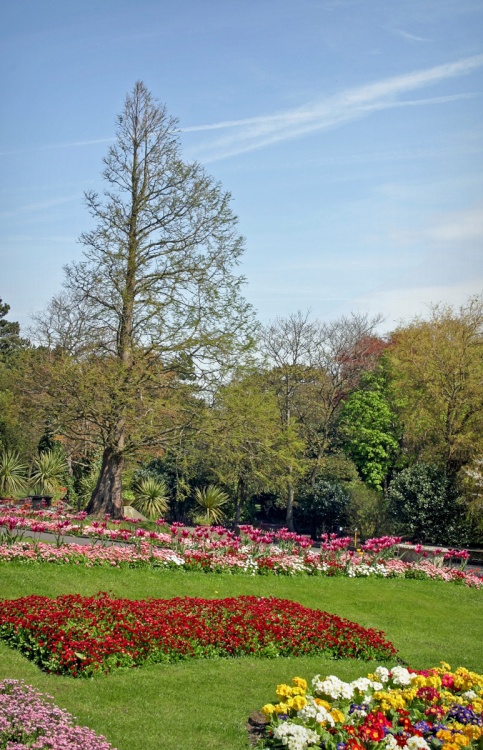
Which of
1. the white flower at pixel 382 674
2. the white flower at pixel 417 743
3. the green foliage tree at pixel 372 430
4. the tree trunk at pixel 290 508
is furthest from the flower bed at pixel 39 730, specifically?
the green foliage tree at pixel 372 430

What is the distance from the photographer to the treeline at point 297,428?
22.5 metres

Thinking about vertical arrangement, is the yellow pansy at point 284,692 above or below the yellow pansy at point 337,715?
above

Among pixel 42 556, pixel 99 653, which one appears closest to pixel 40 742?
pixel 99 653

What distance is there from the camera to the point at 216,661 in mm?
8547

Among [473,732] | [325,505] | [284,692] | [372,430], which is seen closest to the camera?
[473,732]

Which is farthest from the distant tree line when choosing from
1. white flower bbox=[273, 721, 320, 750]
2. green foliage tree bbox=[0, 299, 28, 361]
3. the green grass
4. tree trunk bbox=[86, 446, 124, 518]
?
green foliage tree bbox=[0, 299, 28, 361]

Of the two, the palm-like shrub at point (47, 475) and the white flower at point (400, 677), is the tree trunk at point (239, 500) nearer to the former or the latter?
the palm-like shrub at point (47, 475)

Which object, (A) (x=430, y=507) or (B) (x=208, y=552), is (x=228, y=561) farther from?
(A) (x=430, y=507)

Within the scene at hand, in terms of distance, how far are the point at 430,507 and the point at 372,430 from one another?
1148 centimetres

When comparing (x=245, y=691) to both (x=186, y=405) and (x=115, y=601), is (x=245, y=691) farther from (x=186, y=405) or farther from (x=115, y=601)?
(x=186, y=405)

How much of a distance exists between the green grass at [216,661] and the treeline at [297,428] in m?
8.51

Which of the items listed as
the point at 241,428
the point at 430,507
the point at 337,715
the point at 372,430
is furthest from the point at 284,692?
the point at 372,430

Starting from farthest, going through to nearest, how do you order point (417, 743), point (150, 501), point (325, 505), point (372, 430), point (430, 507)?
point (372, 430) < point (325, 505) < point (150, 501) < point (430, 507) < point (417, 743)

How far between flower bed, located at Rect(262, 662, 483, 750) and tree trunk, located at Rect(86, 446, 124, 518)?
16084 mm
